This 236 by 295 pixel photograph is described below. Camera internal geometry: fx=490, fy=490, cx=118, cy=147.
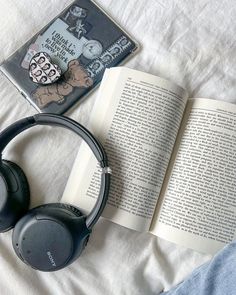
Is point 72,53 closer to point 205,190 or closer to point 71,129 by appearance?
point 71,129

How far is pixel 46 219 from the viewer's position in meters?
0.55

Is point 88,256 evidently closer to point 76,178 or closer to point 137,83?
point 76,178

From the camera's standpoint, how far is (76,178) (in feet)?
2.01

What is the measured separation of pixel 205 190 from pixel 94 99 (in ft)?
0.61

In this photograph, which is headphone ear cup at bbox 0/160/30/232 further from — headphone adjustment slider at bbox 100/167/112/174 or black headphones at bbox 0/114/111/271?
headphone adjustment slider at bbox 100/167/112/174

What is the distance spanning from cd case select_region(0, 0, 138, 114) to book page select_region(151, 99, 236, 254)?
151mm

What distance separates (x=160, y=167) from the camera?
0.61 metres

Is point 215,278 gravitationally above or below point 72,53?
below

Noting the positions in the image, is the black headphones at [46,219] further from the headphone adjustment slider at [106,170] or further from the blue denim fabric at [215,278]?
the blue denim fabric at [215,278]

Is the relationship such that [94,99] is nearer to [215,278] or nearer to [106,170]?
[106,170]

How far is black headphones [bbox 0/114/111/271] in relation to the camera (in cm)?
55

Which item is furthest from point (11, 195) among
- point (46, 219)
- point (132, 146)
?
point (132, 146)

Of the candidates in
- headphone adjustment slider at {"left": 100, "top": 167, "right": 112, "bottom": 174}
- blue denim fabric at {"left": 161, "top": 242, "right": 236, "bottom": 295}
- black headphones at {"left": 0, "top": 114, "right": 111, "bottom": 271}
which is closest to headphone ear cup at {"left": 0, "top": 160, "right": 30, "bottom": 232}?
black headphones at {"left": 0, "top": 114, "right": 111, "bottom": 271}

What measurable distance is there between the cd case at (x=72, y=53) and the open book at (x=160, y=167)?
0.04 m
